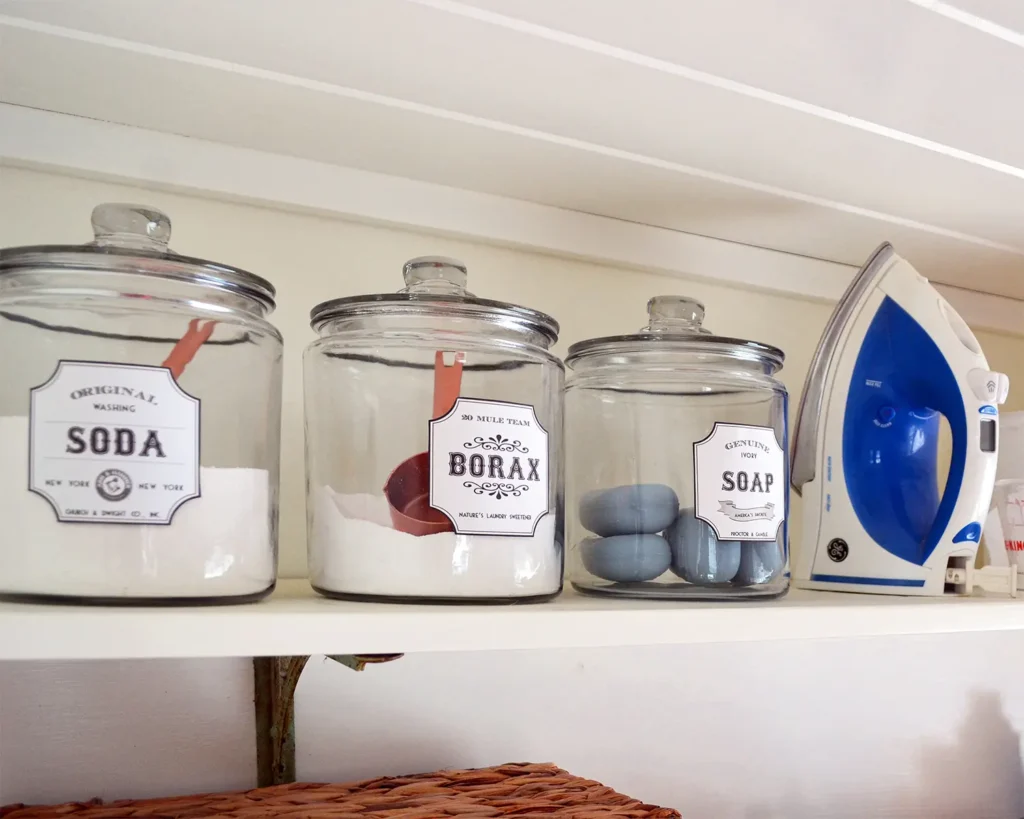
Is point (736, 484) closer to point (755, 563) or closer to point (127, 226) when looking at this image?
point (755, 563)

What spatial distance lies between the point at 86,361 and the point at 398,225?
36 centimetres

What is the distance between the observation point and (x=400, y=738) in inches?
27.6

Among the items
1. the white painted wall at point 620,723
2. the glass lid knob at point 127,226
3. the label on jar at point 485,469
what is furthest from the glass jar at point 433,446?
the white painted wall at point 620,723

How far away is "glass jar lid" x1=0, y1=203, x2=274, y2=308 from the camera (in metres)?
0.44

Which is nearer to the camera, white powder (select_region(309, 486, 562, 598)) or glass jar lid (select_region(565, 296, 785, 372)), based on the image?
white powder (select_region(309, 486, 562, 598))

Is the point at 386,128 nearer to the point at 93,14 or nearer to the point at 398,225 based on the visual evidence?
the point at 398,225

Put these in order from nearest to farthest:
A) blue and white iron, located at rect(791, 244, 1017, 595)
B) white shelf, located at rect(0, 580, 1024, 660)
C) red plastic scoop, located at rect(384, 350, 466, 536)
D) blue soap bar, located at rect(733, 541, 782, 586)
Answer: white shelf, located at rect(0, 580, 1024, 660)
red plastic scoop, located at rect(384, 350, 466, 536)
blue soap bar, located at rect(733, 541, 782, 586)
blue and white iron, located at rect(791, 244, 1017, 595)

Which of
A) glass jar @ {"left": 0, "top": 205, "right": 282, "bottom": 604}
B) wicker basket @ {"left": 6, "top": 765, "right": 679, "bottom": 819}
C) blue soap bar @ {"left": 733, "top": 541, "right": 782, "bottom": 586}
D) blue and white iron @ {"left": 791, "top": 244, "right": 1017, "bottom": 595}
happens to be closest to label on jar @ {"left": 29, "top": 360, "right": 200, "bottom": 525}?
glass jar @ {"left": 0, "top": 205, "right": 282, "bottom": 604}

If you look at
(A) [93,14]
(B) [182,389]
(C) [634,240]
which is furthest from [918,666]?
(A) [93,14]

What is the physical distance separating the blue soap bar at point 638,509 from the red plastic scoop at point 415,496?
142 mm

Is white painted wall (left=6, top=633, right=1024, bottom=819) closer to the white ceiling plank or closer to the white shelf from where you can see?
the white shelf

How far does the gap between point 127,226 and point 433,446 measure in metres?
0.21

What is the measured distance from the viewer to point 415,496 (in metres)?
0.48

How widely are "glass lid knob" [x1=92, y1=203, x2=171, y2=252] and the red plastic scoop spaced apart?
0.61 ft
